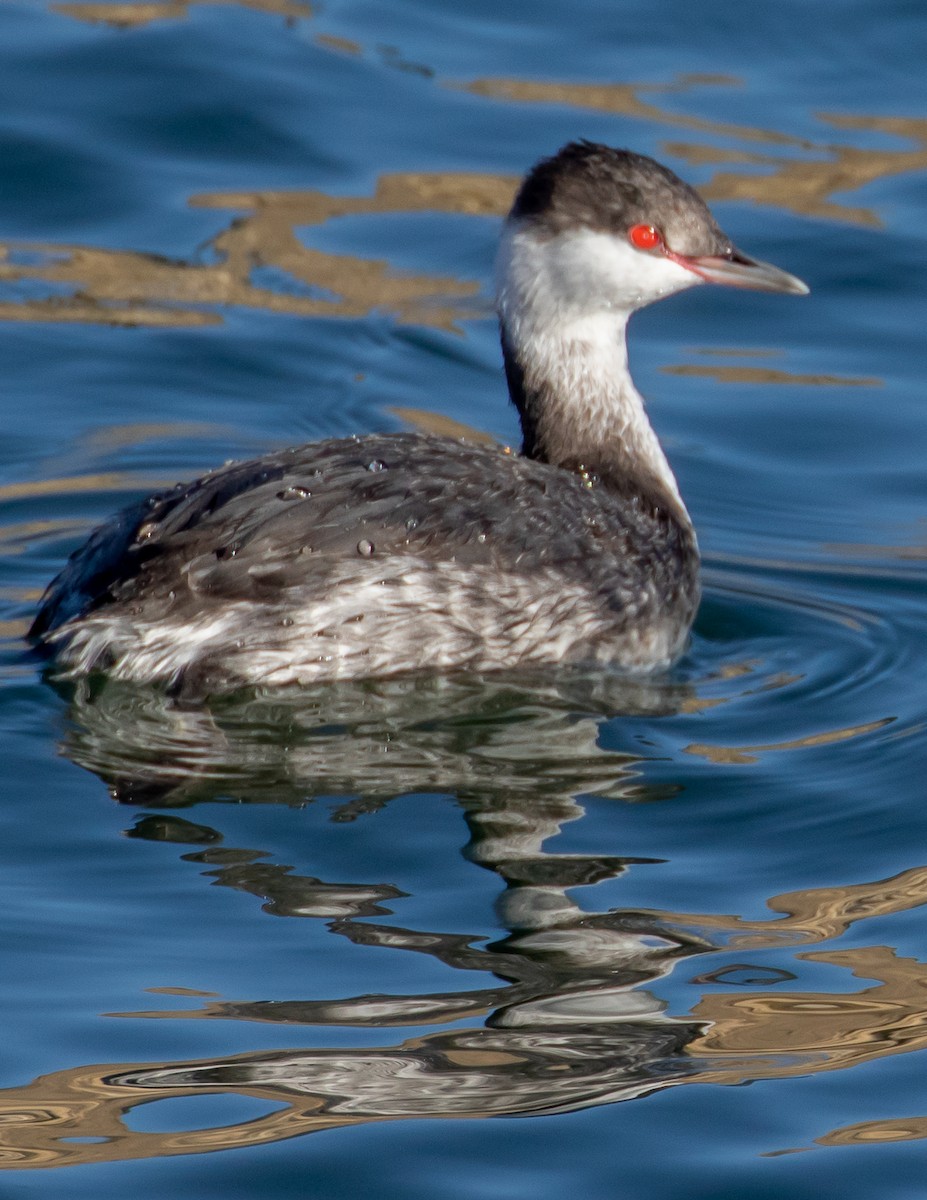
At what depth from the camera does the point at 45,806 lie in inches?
219

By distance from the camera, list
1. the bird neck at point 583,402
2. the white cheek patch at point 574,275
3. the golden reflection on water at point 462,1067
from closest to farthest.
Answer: the golden reflection on water at point 462,1067
the white cheek patch at point 574,275
the bird neck at point 583,402

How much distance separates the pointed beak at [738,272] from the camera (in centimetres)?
714

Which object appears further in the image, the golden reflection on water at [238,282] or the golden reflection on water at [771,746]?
the golden reflection on water at [238,282]

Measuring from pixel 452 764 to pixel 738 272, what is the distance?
212 centimetres

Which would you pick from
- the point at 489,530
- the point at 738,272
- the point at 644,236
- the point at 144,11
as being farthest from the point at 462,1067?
the point at 144,11

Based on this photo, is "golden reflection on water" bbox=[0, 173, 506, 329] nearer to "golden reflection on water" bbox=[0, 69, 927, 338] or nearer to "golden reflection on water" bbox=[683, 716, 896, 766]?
"golden reflection on water" bbox=[0, 69, 927, 338]

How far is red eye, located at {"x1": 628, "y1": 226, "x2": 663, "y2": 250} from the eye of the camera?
7.02 m

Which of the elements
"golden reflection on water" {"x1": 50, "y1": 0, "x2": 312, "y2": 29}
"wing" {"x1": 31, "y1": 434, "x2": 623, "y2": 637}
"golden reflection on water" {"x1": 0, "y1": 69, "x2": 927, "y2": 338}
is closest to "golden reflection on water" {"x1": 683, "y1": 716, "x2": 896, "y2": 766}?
"wing" {"x1": 31, "y1": 434, "x2": 623, "y2": 637}

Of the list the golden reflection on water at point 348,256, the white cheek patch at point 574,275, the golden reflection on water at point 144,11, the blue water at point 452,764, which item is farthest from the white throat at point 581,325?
the golden reflection on water at point 144,11

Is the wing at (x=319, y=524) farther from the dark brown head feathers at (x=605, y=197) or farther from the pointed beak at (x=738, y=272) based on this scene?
the pointed beak at (x=738, y=272)

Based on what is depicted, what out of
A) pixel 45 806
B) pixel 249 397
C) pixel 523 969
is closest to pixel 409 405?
pixel 249 397

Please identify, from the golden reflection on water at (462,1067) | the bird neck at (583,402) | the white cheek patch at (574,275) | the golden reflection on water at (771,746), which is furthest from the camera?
the bird neck at (583,402)

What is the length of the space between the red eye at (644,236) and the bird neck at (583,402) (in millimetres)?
257

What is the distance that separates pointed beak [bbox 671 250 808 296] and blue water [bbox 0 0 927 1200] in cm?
100
